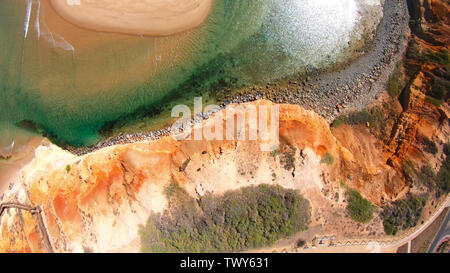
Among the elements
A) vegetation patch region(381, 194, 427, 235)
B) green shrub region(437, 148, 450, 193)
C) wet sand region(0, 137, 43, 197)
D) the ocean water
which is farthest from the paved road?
wet sand region(0, 137, 43, 197)

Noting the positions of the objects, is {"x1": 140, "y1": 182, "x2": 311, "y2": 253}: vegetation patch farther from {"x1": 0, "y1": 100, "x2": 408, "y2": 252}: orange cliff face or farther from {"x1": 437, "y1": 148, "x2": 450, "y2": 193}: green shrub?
{"x1": 437, "y1": 148, "x2": 450, "y2": 193}: green shrub

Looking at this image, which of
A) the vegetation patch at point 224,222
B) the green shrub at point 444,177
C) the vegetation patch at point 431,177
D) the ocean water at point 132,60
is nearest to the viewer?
the vegetation patch at point 224,222

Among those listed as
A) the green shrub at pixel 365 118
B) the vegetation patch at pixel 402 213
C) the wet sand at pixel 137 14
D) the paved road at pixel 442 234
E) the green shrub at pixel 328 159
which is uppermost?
the wet sand at pixel 137 14

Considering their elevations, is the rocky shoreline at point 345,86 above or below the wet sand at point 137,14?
below

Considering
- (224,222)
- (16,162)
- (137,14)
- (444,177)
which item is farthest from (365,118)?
(16,162)

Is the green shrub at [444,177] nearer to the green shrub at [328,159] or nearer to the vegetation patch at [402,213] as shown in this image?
the vegetation patch at [402,213]

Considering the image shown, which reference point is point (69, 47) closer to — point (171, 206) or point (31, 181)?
point (31, 181)

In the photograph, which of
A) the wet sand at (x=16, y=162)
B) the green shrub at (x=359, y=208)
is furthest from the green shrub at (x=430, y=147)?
the wet sand at (x=16, y=162)
